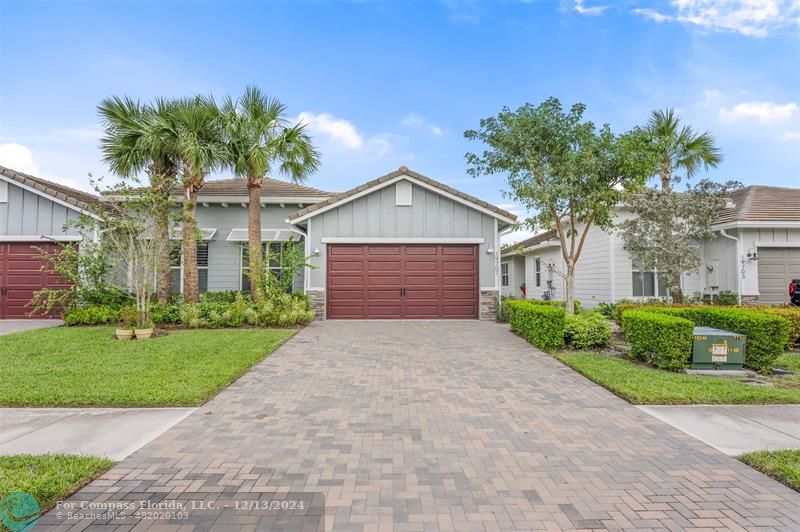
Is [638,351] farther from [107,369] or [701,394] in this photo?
[107,369]

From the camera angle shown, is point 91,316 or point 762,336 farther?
point 91,316

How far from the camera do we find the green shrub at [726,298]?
12.0 meters

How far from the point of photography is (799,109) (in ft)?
39.1

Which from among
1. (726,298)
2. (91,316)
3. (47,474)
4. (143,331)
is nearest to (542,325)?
(47,474)

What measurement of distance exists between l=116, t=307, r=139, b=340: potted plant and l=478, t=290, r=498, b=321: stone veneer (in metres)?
10.2

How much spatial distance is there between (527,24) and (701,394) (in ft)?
39.6

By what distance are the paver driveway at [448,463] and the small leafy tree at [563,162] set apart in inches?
186

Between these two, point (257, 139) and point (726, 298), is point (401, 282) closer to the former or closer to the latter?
point (257, 139)

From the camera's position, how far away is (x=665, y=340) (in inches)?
253

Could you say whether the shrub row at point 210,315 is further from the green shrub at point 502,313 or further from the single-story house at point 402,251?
the green shrub at point 502,313

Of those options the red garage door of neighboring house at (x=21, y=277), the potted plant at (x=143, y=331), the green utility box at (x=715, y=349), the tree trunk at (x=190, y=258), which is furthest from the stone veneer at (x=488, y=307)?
the red garage door of neighboring house at (x=21, y=277)

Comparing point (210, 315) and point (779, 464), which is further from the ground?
point (210, 315)

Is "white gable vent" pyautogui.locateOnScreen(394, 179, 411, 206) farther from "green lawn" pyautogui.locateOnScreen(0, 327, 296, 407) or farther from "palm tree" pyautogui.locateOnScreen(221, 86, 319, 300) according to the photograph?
"green lawn" pyautogui.locateOnScreen(0, 327, 296, 407)

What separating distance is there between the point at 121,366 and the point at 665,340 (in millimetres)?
9329
